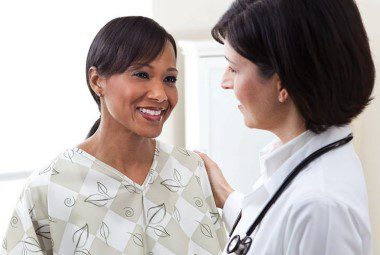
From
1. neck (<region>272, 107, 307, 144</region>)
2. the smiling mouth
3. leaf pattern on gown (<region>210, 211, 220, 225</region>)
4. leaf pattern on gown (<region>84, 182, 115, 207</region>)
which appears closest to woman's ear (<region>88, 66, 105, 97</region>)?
the smiling mouth

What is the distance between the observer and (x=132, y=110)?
1.52m

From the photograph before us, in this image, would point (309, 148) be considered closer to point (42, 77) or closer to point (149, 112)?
point (149, 112)

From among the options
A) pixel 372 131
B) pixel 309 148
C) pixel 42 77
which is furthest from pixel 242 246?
pixel 372 131

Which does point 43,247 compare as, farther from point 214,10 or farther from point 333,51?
point 214,10

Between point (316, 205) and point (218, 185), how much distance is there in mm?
756

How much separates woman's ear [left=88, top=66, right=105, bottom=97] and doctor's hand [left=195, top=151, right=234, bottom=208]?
39 centimetres

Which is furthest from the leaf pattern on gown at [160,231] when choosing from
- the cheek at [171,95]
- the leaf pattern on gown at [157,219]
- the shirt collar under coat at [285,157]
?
the shirt collar under coat at [285,157]

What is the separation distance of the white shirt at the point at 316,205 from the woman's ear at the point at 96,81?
55 centimetres

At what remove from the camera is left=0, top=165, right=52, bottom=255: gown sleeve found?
1.48m

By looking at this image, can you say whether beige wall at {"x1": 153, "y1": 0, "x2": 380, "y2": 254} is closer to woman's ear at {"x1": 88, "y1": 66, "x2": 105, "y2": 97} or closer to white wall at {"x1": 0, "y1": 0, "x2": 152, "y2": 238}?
white wall at {"x1": 0, "y1": 0, "x2": 152, "y2": 238}

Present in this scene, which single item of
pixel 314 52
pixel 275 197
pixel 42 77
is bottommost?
pixel 42 77

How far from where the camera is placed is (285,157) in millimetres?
1175

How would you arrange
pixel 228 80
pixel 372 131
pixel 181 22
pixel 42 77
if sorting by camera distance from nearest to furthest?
pixel 228 80 < pixel 42 77 < pixel 181 22 < pixel 372 131

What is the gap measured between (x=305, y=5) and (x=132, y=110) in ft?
1.96
